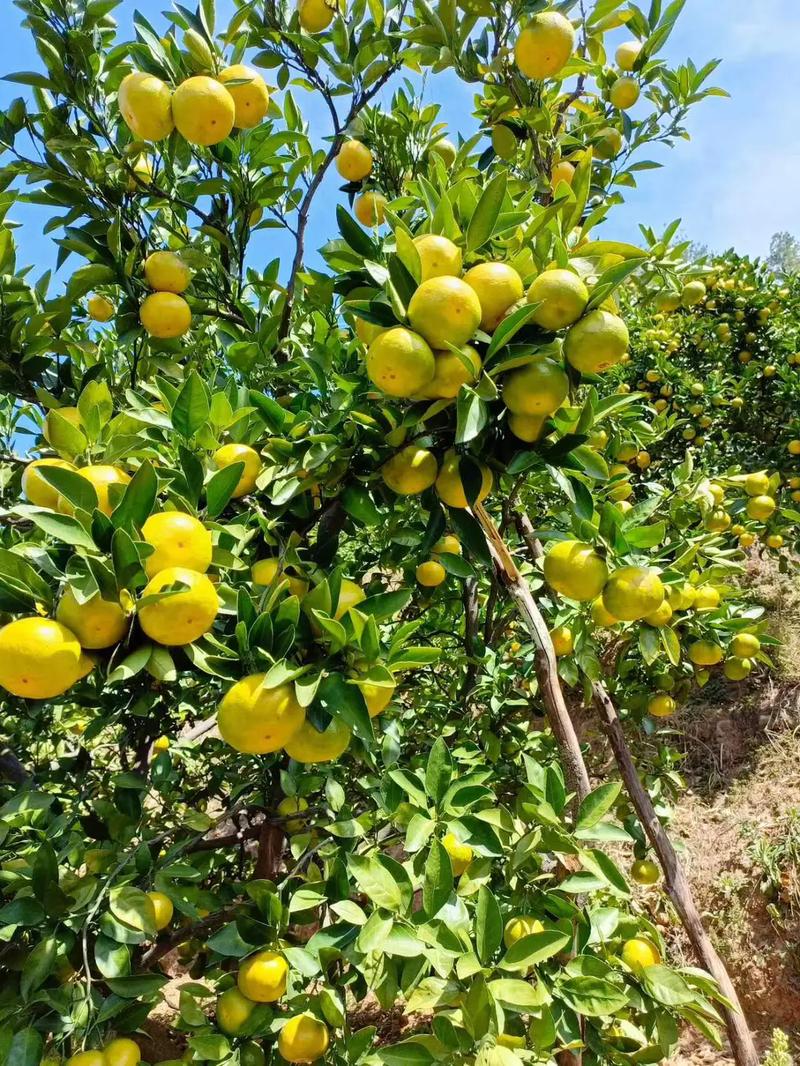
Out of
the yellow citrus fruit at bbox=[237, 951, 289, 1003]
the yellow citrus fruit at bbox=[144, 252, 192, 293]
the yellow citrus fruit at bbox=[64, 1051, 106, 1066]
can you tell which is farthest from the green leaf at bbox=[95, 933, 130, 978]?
the yellow citrus fruit at bbox=[144, 252, 192, 293]

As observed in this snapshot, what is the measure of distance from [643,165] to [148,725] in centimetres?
209

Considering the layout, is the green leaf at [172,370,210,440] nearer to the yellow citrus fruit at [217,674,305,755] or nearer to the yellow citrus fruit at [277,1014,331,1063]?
the yellow citrus fruit at [217,674,305,755]

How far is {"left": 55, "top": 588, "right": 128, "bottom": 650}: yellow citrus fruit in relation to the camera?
843 mm

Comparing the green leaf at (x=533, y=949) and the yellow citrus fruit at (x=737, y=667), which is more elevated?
the yellow citrus fruit at (x=737, y=667)

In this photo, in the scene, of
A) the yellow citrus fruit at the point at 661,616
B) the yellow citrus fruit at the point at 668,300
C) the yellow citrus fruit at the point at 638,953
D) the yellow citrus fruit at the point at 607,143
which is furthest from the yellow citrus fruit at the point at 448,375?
the yellow citrus fruit at the point at 668,300

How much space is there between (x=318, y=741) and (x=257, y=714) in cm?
13

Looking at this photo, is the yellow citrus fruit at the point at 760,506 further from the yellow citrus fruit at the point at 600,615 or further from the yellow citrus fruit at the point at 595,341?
the yellow citrus fruit at the point at 595,341

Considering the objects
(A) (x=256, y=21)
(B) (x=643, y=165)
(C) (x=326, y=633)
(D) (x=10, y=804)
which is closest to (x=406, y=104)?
(A) (x=256, y=21)

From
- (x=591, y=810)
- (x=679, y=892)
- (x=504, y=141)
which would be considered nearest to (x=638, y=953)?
(x=679, y=892)

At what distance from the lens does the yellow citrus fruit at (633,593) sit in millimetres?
1178

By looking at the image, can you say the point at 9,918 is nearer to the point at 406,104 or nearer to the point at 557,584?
the point at 557,584

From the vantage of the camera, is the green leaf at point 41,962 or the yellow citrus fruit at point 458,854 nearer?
the green leaf at point 41,962

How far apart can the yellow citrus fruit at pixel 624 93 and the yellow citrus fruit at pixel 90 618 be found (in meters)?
1.99

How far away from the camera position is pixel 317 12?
1692mm
